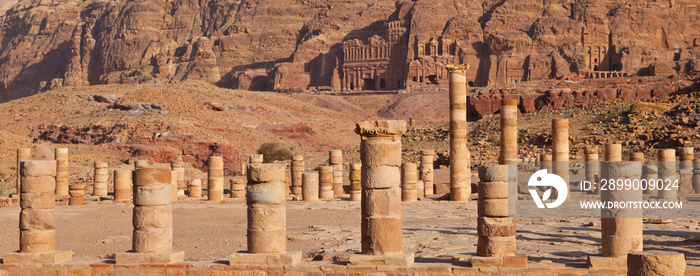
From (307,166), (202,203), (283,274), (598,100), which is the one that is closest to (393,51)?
(598,100)

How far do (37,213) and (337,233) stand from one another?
244 inches

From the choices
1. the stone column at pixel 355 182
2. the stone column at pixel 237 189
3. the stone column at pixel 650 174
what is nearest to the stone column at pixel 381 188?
the stone column at pixel 650 174

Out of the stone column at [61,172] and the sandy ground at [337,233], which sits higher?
the stone column at [61,172]

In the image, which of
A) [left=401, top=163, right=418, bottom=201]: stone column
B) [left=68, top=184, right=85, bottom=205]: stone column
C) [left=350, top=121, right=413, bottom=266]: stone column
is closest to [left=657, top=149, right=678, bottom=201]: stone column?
[left=401, top=163, right=418, bottom=201]: stone column

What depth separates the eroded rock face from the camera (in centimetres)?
9656

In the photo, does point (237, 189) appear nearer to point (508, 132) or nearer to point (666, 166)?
point (508, 132)

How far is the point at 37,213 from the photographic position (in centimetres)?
1450

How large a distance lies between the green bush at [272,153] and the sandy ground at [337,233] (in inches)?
1002

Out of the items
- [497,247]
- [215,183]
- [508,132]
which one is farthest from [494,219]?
[215,183]

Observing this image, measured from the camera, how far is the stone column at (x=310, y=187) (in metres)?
26.6

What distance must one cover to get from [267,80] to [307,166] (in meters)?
62.2

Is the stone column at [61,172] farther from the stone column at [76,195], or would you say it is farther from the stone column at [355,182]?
the stone column at [355,182]

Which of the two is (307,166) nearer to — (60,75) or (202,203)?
(202,203)

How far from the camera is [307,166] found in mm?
47438
